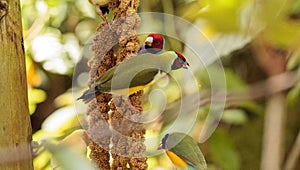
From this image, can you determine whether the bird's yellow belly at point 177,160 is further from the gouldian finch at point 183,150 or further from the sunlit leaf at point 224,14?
the sunlit leaf at point 224,14

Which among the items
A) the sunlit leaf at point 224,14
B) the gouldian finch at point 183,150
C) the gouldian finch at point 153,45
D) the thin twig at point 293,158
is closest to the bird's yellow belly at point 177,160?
the gouldian finch at point 183,150

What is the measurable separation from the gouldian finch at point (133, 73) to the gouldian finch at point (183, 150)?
0.06m

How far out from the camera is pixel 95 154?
494 mm

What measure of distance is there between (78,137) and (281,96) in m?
0.58

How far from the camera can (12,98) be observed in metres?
0.52

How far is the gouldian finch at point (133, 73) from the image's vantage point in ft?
1.57

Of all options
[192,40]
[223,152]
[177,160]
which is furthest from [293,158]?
[177,160]

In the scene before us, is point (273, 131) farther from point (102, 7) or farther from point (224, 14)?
point (102, 7)

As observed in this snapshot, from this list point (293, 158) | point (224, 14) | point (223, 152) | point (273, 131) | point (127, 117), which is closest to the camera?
point (127, 117)

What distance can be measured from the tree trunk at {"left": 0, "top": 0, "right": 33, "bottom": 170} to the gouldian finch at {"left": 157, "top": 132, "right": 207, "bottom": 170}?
0.13 meters

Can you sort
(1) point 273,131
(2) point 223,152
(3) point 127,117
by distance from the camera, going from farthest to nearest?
(1) point 273,131, (2) point 223,152, (3) point 127,117

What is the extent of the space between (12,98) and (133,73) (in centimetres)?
12

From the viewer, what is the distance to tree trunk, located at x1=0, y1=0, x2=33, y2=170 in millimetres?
517

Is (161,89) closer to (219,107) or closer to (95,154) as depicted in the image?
(219,107)
